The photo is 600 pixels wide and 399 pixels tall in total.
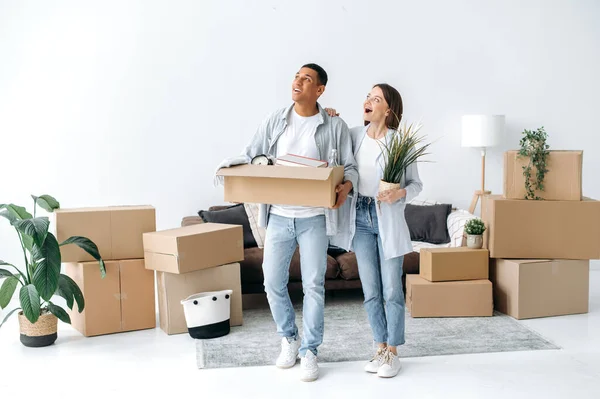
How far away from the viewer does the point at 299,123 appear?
3061 mm

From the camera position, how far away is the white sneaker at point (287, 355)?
3215mm

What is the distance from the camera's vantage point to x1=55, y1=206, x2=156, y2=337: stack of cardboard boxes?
3793 millimetres

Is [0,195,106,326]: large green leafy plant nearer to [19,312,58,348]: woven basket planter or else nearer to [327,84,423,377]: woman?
[19,312,58,348]: woven basket planter

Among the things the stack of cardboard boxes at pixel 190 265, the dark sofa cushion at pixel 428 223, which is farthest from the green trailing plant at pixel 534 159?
the stack of cardboard boxes at pixel 190 265

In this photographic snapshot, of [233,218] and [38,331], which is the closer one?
[38,331]

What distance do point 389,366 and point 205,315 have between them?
3.72ft

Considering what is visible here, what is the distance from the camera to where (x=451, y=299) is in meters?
4.15

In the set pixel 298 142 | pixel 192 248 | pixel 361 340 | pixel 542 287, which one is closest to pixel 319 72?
pixel 298 142

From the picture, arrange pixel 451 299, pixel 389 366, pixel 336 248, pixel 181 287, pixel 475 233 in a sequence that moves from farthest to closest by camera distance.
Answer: pixel 336 248
pixel 475 233
pixel 451 299
pixel 181 287
pixel 389 366

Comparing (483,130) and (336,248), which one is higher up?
(483,130)

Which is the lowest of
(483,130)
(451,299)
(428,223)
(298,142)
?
(451,299)

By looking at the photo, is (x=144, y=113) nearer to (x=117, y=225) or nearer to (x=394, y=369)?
(x=117, y=225)

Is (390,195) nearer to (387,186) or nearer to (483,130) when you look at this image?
(387,186)

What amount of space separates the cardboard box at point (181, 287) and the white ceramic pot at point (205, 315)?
0.29 ft
